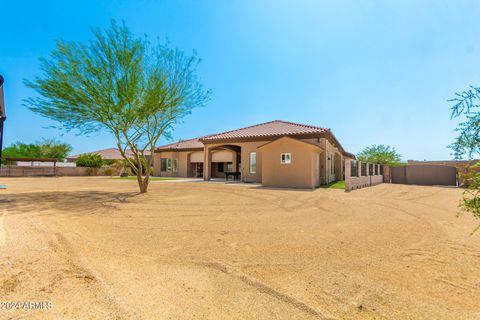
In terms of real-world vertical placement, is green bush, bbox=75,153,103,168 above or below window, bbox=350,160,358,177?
above

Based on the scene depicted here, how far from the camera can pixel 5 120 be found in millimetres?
13539

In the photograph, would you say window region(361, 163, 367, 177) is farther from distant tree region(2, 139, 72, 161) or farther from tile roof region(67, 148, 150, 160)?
distant tree region(2, 139, 72, 161)

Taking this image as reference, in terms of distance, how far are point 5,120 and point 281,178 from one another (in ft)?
56.2

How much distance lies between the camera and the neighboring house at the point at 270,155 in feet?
54.1

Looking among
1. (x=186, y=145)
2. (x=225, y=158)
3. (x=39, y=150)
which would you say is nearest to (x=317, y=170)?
(x=225, y=158)

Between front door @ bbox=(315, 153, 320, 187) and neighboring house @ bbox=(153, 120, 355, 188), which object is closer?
neighboring house @ bbox=(153, 120, 355, 188)

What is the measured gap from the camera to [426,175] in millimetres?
23500

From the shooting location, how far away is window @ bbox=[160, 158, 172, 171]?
105 ft

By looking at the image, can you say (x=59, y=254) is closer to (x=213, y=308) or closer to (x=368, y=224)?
(x=213, y=308)

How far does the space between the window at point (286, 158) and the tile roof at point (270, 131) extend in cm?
261

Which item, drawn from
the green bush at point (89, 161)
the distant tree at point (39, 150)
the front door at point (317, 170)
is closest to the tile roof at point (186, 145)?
the green bush at point (89, 161)

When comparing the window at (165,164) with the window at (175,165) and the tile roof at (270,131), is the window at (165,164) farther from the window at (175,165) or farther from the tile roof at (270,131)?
the tile roof at (270,131)

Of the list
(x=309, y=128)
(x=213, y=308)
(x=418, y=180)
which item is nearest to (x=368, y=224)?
(x=213, y=308)

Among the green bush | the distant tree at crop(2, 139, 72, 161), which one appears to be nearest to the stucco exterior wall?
the green bush
